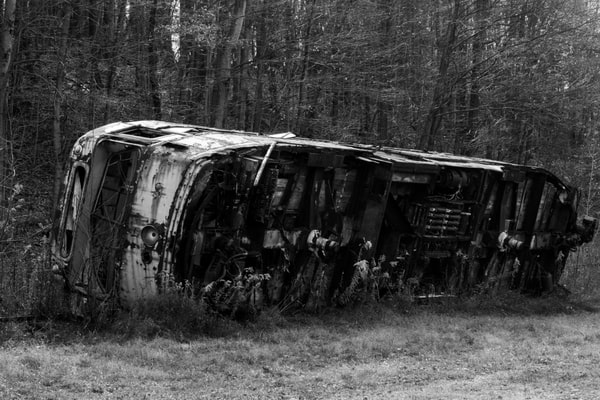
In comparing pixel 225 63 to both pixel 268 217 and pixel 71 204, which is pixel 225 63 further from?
pixel 268 217

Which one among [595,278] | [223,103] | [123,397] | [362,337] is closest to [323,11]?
[223,103]

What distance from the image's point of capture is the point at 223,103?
17.4 metres

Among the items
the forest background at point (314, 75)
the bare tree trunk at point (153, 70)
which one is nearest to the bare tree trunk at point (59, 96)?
the forest background at point (314, 75)

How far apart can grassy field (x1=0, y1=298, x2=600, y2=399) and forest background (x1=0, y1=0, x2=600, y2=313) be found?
517 cm

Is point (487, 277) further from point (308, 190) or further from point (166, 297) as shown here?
point (166, 297)

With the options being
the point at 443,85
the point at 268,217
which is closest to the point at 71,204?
the point at 268,217

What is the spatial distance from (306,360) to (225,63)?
11.6m

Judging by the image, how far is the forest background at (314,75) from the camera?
1417cm

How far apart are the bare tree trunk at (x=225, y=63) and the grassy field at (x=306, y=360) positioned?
30.6 feet

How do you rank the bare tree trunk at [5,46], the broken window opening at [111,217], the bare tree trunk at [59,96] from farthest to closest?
the bare tree trunk at [59,96]
the bare tree trunk at [5,46]
the broken window opening at [111,217]

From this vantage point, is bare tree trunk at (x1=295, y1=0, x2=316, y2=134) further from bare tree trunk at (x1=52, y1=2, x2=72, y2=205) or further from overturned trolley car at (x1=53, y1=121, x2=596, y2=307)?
overturned trolley car at (x1=53, y1=121, x2=596, y2=307)

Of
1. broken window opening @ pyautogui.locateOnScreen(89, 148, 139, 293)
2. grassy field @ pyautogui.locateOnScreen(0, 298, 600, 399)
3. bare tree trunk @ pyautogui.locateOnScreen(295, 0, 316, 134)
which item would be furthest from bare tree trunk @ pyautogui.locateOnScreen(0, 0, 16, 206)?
bare tree trunk @ pyautogui.locateOnScreen(295, 0, 316, 134)

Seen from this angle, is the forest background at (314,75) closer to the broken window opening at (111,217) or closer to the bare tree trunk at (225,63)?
the bare tree trunk at (225,63)

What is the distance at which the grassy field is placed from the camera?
5.64 m
